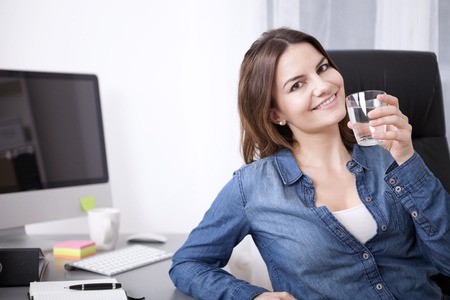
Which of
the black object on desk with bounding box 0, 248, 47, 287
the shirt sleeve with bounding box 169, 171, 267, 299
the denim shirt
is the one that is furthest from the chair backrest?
the black object on desk with bounding box 0, 248, 47, 287

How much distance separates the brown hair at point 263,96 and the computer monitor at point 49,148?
55cm

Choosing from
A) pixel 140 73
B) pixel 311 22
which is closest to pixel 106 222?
pixel 140 73

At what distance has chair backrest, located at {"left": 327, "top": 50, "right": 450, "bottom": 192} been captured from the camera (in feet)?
5.40

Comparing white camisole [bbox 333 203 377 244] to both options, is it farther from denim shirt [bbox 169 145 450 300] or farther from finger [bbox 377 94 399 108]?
finger [bbox 377 94 399 108]

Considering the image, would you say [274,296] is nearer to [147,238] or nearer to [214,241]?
[214,241]

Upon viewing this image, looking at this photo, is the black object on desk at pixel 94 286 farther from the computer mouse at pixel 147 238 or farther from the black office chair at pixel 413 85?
the black office chair at pixel 413 85

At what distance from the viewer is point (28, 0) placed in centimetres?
221

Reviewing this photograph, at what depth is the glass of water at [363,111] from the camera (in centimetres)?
122

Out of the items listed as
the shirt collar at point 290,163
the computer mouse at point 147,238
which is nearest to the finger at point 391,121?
the shirt collar at point 290,163

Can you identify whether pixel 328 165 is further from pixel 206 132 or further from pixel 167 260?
pixel 206 132

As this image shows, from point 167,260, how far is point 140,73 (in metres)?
0.81

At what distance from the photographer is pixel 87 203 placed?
184 centimetres

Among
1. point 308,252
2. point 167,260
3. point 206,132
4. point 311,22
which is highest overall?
point 311,22

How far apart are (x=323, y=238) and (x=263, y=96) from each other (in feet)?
1.21
